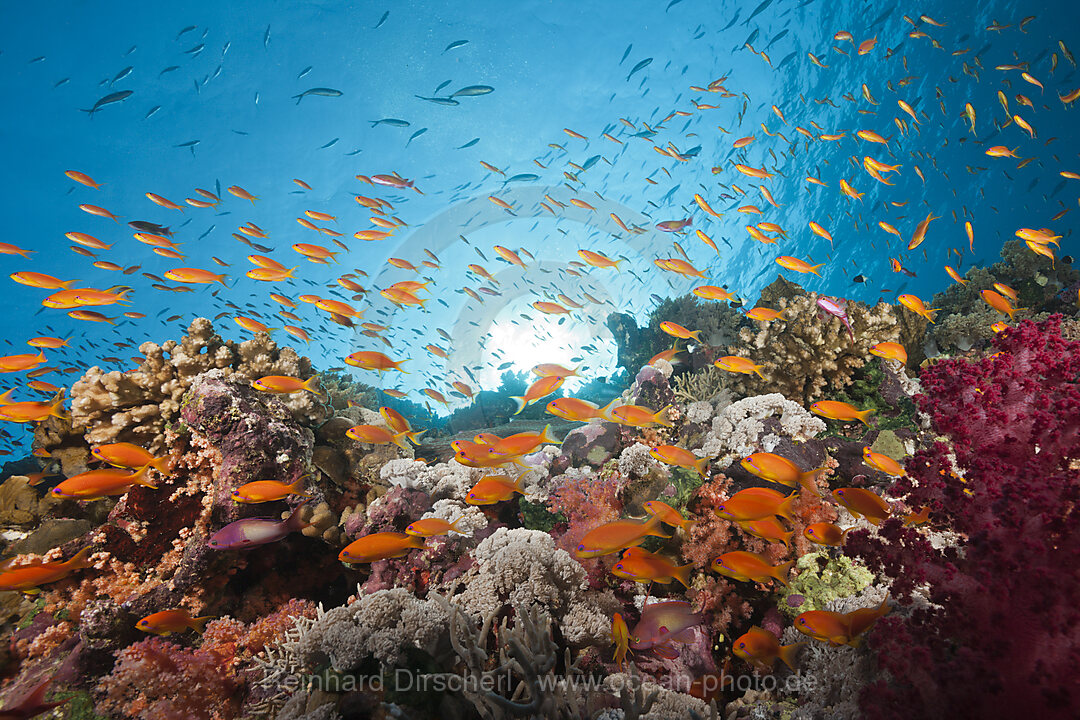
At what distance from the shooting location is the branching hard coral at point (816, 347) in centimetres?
581

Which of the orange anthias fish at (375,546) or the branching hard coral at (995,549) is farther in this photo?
the orange anthias fish at (375,546)

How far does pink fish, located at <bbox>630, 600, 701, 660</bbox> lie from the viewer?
296 centimetres

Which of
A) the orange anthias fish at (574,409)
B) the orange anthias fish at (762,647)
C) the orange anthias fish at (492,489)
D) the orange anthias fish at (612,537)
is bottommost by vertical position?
the orange anthias fish at (762,647)

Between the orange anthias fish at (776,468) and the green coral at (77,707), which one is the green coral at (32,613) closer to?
the green coral at (77,707)

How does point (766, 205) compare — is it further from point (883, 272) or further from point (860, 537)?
point (860, 537)

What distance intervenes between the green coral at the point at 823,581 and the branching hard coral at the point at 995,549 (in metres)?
1.03

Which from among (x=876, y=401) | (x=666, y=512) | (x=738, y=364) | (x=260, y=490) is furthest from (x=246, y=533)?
(x=876, y=401)

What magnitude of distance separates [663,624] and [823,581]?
1592 millimetres

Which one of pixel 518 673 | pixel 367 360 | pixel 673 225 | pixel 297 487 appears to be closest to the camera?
pixel 518 673

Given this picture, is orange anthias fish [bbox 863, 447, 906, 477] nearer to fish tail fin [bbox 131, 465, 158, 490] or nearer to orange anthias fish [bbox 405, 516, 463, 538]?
orange anthias fish [bbox 405, 516, 463, 538]

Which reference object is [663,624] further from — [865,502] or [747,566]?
[865,502]

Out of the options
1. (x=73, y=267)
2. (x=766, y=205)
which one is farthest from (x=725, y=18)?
(x=73, y=267)

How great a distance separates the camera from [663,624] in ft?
9.70

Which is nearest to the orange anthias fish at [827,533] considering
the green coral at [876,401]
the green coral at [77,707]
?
the green coral at [876,401]
